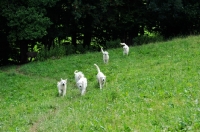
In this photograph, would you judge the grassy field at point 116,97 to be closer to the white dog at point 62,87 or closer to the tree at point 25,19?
the white dog at point 62,87

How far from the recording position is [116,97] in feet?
43.6

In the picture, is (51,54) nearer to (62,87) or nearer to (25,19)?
(25,19)

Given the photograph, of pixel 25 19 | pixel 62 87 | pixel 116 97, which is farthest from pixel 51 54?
pixel 116 97

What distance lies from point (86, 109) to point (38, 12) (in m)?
22.3

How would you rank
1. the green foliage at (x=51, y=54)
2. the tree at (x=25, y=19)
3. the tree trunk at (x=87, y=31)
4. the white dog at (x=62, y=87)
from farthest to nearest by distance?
the tree trunk at (x=87, y=31) → the green foliage at (x=51, y=54) → the tree at (x=25, y=19) → the white dog at (x=62, y=87)

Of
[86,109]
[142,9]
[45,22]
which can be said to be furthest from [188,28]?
[86,109]

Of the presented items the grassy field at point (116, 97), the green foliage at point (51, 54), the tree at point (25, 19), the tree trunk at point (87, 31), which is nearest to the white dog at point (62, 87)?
the grassy field at point (116, 97)

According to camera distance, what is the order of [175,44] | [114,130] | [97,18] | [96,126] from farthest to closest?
[97,18] < [175,44] < [96,126] < [114,130]

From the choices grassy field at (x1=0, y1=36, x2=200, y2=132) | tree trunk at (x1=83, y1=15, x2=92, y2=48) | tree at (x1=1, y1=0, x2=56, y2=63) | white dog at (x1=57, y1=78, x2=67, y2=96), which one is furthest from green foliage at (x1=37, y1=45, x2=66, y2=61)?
white dog at (x1=57, y1=78, x2=67, y2=96)

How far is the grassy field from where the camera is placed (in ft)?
31.2

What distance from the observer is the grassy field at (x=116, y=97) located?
375 inches

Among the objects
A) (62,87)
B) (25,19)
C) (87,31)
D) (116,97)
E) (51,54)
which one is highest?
(25,19)

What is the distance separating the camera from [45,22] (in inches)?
1297

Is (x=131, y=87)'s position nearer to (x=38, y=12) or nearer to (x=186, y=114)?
(x=186, y=114)
